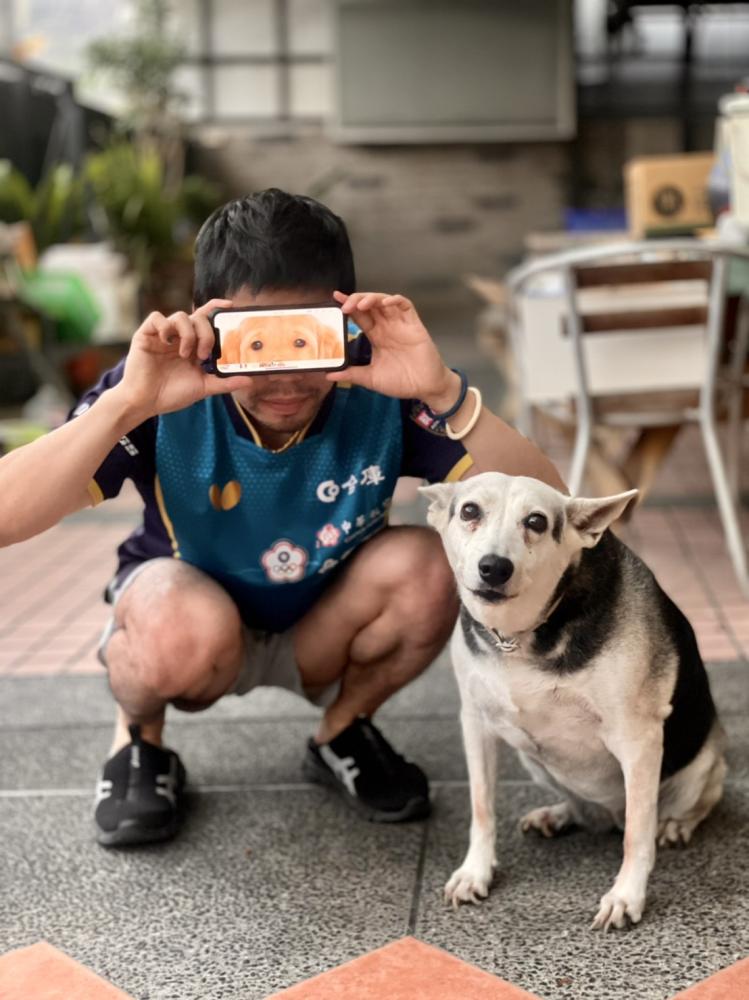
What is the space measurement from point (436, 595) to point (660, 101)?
13.1 meters

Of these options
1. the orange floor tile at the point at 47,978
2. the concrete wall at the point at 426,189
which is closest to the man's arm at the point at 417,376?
→ the orange floor tile at the point at 47,978

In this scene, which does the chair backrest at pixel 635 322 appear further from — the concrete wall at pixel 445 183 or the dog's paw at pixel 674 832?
the concrete wall at pixel 445 183

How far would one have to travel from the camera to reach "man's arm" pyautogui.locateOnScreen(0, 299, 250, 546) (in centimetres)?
189

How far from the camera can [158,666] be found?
7.19ft

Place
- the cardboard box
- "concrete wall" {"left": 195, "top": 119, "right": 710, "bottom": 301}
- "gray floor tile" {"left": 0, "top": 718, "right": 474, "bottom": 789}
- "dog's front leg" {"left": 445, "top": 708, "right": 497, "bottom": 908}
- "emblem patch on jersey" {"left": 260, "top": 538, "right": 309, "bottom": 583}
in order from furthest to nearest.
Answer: "concrete wall" {"left": 195, "top": 119, "right": 710, "bottom": 301}
the cardboard box
"gray floor tile" {"left": 0, "top": 718, "right": 474, "bottom": 789}
"emblem patch on jersey" {"left": 260, "top": 538, "right": 309, "bottom": 583}
"dog's front leg" {"left": 445, "top": 708, "right": 497, "bottom": 908}

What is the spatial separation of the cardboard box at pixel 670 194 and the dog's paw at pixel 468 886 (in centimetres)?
328

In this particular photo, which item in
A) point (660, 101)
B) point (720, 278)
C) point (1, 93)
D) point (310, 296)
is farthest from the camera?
point (660, 101)

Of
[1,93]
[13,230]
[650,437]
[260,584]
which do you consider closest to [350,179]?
[1,93]

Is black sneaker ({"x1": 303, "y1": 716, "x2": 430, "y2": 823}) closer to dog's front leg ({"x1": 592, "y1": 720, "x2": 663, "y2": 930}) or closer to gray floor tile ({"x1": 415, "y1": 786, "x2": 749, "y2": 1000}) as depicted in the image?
gray floor tile ({"x1": 415, "y1": 786, "x2": 749, "y2": 1000})

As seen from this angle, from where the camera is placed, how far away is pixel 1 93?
940 centimetres

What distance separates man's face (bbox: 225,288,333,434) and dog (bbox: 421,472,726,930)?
30cm

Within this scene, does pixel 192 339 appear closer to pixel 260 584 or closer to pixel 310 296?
pixel 310 296

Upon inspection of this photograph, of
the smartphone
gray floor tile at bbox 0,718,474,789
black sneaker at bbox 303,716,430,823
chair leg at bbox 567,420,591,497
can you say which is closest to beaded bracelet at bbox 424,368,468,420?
the smartphone

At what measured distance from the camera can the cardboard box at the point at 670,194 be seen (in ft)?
15.3
